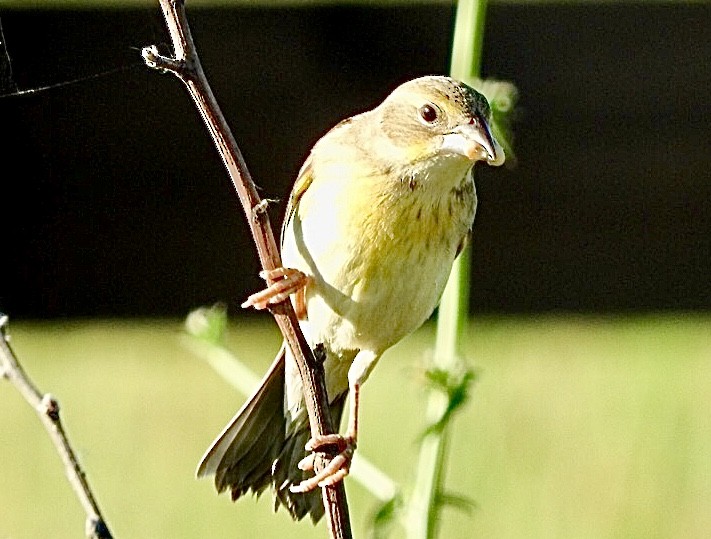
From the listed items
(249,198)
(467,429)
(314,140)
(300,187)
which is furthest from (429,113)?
(314,140)

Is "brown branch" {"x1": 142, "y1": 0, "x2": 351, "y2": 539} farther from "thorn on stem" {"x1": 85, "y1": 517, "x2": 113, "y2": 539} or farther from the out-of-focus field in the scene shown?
the out-of-focus field

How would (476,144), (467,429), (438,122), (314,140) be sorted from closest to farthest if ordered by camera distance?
1. (476,144)
2. (438,122)
3. (467,429)
4. (314,140)

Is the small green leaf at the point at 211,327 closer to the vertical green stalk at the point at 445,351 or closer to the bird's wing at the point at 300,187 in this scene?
the bird's wing at the point at 300,187

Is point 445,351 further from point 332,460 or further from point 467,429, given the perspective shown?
point 467,429

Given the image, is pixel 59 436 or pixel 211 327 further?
pixel 211 327

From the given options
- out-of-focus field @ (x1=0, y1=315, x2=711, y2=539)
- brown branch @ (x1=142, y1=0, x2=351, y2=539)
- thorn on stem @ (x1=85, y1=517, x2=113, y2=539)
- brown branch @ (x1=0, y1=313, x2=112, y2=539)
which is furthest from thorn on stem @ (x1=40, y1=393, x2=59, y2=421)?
out-of-focus field @ (x1=0, y1=315, x2=711, y2=539)

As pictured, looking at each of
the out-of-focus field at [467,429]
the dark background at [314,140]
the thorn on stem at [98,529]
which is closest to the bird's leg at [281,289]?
the thorn on stem at [98,529]
